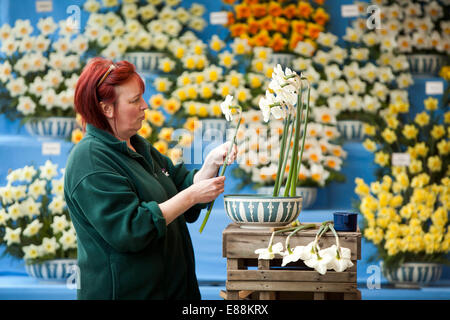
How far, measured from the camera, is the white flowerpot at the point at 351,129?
353cm

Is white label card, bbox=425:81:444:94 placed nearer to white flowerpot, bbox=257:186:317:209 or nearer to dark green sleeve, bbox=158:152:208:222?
white flowerpot, bbox=257:186:317:209

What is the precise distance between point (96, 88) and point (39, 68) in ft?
7.05

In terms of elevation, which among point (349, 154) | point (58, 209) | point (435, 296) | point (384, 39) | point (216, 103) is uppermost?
point (384, 39)

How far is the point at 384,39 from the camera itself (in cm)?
355

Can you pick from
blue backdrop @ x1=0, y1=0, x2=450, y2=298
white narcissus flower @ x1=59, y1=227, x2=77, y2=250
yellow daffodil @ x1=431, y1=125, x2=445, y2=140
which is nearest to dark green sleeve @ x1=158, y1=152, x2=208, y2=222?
blue backdrop @ x1=0, y1=0, x2=450, y2=298

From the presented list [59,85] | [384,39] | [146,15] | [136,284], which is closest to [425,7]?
[384,39]

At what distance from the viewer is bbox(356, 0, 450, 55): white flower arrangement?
11.7ft

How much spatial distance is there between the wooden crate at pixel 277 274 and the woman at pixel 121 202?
187 millimetres

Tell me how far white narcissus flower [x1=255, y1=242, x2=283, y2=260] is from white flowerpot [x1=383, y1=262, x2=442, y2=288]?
217 centimetres

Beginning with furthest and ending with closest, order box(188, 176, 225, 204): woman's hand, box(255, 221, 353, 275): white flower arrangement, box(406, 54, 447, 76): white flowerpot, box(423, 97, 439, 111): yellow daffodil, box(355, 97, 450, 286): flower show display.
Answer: box(406, 54, 447, 76): white flowerpot < box(423, 97, 439, 111): yellow daffodil < box(355, 97, 450, 286): flower show display < box(188, 176, 225, 204): woman's hand < box(255, 221, 353, 275): white flower arrangement

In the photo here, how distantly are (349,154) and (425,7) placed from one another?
3.39 feet

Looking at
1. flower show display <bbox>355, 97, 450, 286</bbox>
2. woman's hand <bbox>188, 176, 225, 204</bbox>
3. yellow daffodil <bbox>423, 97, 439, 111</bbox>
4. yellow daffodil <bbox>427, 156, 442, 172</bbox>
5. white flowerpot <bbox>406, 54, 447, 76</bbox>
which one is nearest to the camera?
woman's hand <bbox>188, 176, 225, 204</bbox>
